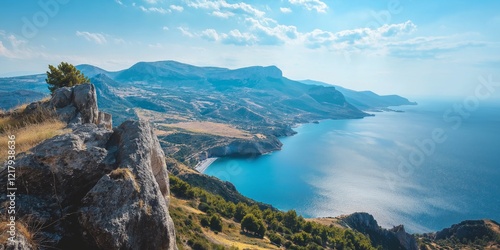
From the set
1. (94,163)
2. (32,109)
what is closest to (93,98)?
(32,109)

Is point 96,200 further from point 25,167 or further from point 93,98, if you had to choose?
point 93,98

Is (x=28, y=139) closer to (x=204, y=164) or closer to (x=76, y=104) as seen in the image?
(x=76, y=104)

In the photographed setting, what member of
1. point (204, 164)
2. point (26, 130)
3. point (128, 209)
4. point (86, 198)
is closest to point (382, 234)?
point (128, 209)

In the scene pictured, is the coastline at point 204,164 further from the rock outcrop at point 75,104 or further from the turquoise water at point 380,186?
the rock outcrop at point 75,104

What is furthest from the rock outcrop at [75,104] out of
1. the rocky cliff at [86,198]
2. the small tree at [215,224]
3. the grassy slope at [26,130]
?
the small tree at [215,224]

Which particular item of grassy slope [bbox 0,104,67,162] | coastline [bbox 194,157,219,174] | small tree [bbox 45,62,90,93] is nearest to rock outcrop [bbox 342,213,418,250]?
small tree [bbox 45,62,90,93]
